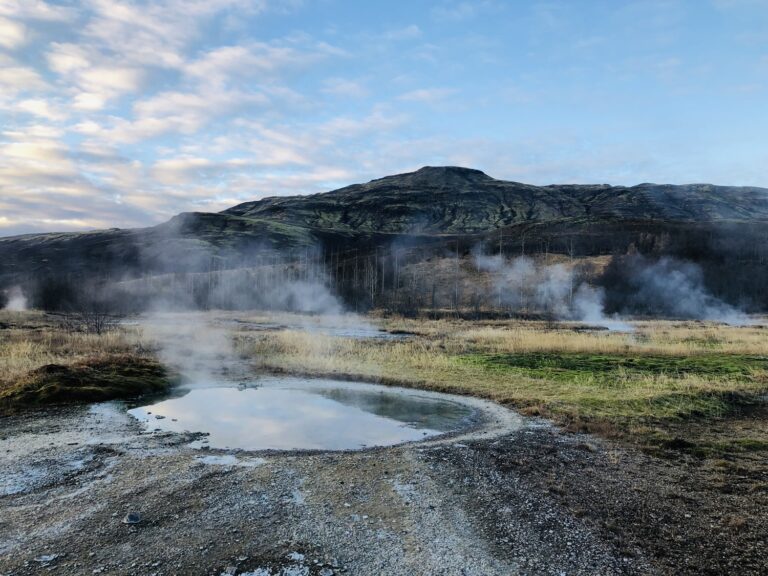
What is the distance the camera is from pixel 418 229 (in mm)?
168625

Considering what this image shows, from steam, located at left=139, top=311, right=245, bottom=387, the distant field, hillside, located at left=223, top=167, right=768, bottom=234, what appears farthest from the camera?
hillside, located at left=223, top=167, right=768, bottom=234

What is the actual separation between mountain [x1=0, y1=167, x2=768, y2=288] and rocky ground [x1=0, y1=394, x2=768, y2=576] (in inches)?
3170

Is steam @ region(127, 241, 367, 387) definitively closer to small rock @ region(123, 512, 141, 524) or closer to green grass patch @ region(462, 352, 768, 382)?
green grass patch @ region(462, 352, 768, 382)

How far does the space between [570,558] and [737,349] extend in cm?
3010

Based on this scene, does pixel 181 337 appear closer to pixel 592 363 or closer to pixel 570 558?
pixel 592 363

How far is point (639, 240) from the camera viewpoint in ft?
288

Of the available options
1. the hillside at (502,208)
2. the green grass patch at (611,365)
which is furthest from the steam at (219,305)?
the hillside at (502,208)

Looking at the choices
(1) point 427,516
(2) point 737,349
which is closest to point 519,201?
(2) point 737,349

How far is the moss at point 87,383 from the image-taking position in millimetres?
15758

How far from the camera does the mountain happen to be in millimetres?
98250

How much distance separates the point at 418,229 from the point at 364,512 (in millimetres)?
162179

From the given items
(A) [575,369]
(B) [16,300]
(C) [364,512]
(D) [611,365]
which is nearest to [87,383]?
(C) [364,512]

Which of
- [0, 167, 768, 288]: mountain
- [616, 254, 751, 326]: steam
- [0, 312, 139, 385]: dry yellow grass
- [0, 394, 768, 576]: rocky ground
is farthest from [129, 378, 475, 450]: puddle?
[0, 167, 768, 288]: mountain

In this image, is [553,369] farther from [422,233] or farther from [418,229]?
[418,229]
